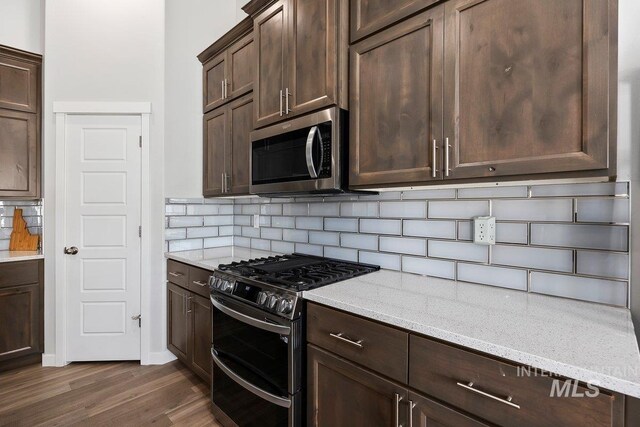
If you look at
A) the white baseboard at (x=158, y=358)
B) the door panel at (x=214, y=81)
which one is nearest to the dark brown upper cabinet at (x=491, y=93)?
the door panel at (x=214, y=81)

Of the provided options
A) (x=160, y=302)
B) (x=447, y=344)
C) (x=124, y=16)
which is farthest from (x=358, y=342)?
(x=124, y=16)

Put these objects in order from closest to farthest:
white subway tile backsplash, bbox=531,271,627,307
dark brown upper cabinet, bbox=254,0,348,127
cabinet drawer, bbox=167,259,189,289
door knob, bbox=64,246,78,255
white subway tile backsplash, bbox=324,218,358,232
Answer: white subway tile backsplash, bbox=531,271,627,307, dark brown upper cabinet, bbox=254,0,348,127, white subway tile backsplash, bbox=324,218,358,232, cabinet drawer, bbox=167,259,189,289, door knob, bbox=64,246,78,255

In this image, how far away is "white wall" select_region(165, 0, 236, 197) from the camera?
2812mm

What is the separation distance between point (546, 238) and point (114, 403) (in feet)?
9.08

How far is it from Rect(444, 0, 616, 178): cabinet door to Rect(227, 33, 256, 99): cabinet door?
147 centimetres

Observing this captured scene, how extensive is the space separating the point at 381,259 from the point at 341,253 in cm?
32

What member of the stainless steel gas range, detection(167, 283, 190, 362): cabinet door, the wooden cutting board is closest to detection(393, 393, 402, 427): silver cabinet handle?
the stainless steel gas range

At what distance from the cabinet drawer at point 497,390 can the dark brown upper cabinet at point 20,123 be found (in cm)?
347

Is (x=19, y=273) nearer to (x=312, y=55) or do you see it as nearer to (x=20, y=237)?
(x=20, y=237)

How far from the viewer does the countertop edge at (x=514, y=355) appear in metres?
0.71

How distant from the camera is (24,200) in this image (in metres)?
2.95

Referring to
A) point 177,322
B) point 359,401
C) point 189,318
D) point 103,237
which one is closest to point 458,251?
point 359,401

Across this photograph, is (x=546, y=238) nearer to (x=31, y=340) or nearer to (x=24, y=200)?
(x=31, y=340)

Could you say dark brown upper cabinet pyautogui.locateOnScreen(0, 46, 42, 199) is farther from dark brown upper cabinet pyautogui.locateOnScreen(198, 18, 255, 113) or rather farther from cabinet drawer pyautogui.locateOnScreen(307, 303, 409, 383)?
cabinet drawer pyautogui.locateOnScreen(307, 303, 409, 383)
